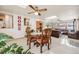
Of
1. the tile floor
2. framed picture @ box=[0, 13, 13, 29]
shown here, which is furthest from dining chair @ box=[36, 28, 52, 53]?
framed picture @ box=[0, 13, 13, 29]

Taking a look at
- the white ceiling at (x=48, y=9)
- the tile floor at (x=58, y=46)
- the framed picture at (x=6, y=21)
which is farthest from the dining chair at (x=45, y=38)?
the framed picture at (x=6, y=21)

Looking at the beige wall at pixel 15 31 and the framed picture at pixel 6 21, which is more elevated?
Answer: the framed picture at pixel 6 21

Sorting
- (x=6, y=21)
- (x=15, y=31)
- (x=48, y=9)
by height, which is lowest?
(x=15, y=31)

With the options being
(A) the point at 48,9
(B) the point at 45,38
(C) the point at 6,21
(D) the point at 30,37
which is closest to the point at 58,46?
(B) the point at 45,38

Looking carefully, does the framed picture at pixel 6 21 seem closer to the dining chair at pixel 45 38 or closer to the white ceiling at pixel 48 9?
the white ceiling at pixel 48 9

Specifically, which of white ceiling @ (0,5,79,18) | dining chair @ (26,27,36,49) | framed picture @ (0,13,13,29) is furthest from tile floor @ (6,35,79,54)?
white ceiling @ (0,5,79,18)

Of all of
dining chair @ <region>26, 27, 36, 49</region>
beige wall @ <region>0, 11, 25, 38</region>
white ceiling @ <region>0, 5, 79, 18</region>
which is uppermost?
white ceiling @ <region>0, 5, 79, 18</region>

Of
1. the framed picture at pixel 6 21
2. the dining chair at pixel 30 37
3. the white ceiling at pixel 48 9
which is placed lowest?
the dining chair at pixel 30 37

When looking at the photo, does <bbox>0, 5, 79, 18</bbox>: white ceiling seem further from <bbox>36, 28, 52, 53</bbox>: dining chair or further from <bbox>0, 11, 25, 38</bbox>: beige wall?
<bbox>36, 28, 52, 53</bbox>: dining chair

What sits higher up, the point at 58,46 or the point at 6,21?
the point at 6,21

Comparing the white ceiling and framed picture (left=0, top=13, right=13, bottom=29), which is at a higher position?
the white ceiling

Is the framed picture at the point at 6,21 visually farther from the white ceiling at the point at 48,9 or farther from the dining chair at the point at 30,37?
the dining chair at the point at 30,37

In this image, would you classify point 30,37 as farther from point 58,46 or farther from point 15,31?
point 58,46
